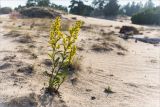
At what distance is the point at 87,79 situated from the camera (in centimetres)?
741

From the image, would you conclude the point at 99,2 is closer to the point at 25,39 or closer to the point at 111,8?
the point at 111,8

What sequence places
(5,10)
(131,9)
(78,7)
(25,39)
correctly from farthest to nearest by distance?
(131,9), (78,7), (5,10), (25,39)

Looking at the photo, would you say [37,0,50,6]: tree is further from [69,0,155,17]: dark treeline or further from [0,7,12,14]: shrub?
[0,7,12,14]: shrub

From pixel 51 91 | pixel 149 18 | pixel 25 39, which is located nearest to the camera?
pixel 51 91

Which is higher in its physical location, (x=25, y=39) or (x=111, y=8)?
(x=25, y=39)

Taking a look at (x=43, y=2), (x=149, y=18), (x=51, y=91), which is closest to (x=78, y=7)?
(x=43, y=2)

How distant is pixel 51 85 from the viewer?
20.1ft

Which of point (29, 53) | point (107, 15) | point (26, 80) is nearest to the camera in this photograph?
point (26, 80)

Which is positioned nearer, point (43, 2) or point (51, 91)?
point (51, 91)

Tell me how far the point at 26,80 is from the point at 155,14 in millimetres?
35745

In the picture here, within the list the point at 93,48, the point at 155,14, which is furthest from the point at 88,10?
the point at 93,48

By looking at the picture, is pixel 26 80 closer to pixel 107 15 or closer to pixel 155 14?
pixel 155 14

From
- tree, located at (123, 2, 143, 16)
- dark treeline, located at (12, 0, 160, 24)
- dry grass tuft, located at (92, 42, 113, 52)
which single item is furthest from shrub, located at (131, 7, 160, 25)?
tree, located at (123, 2, 143, 16)

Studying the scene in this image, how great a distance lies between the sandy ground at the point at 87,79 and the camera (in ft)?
19.5
